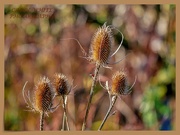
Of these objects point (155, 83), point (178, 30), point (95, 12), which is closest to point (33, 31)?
point (95, 12)

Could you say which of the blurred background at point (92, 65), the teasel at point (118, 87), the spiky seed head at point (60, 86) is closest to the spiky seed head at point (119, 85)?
the teasel at point (118, 87)

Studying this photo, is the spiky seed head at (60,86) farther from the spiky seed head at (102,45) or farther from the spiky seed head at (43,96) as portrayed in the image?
the spiky seed head at (102,45)

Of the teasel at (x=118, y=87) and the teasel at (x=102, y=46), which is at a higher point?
the teasel at (x=102, y=46)

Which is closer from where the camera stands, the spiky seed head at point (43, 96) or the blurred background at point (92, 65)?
the spiky seed head at point (43, 96)

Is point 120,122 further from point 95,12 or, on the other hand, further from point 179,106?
point 179,106

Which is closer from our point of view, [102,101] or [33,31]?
[102,101]

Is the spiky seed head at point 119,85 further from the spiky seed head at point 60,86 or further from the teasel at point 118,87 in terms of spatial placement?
the spiky seed head at point 60,86

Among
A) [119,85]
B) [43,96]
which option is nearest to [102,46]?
[119,85]
